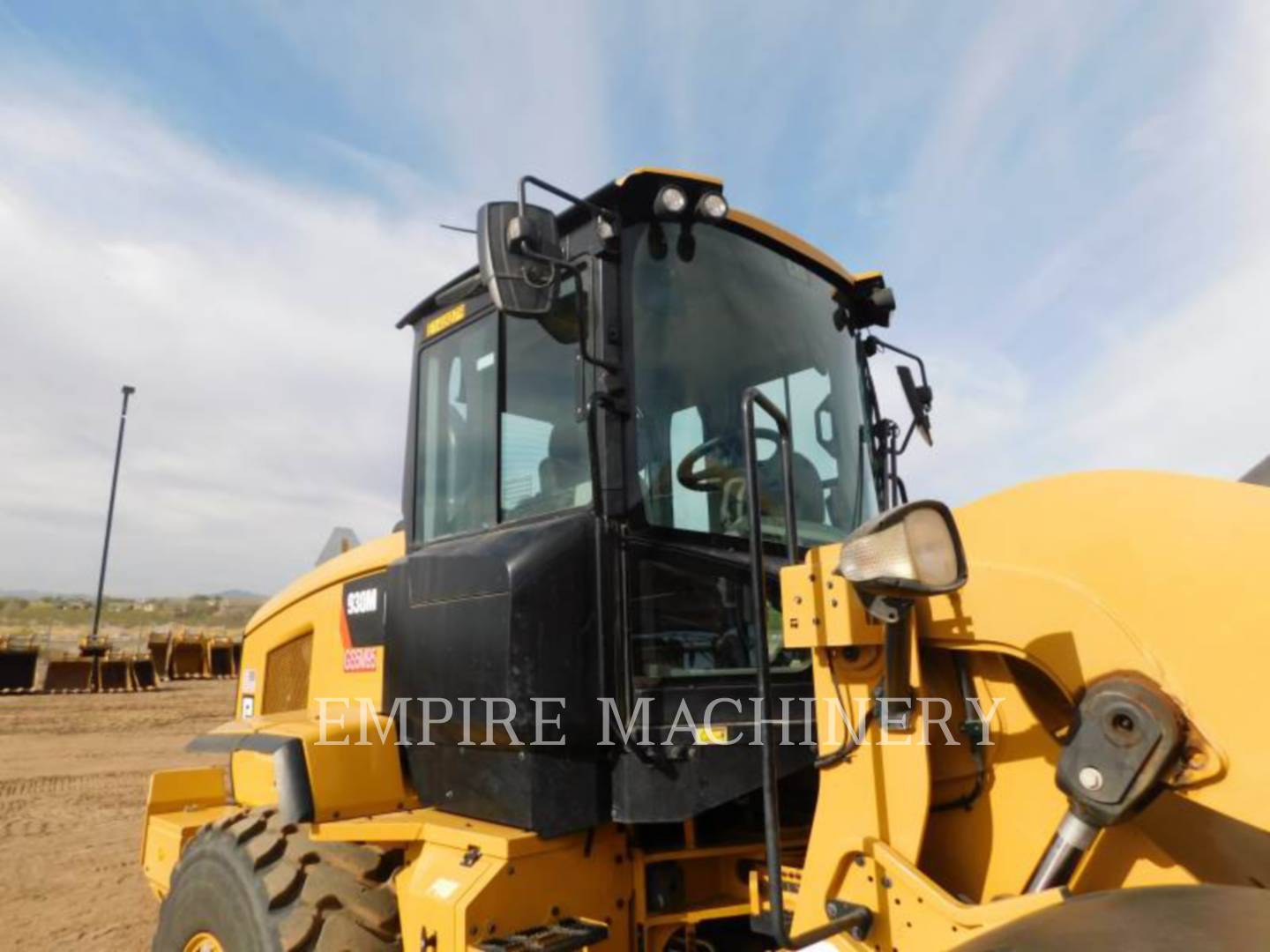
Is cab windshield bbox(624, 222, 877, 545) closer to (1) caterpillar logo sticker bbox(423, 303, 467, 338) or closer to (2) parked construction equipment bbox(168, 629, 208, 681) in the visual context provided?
(1) caterpillar logo sticker bbox(423, 303, 467, 338)

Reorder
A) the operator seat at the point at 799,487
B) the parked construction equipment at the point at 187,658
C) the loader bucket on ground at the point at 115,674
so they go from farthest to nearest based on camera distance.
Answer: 1. the parked construction equipment at the point at 187,658
2. the loader bucket on ground at the point at 115,674
3. the operator seat at the point at 799,487

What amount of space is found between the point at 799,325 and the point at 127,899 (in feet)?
19.3

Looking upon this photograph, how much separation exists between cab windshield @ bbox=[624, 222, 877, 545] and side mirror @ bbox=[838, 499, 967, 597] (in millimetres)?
912

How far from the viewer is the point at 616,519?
2545 millimetres

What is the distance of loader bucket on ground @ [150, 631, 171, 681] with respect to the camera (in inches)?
843

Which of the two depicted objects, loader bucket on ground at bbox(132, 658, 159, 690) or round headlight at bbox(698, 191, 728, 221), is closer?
round headlight at bbox(698, 191, 728, 221)

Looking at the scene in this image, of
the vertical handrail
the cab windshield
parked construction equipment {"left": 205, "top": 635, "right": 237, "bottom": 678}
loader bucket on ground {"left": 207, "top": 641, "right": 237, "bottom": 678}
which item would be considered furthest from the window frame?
loader bucket on ground {"left": 207, "top": 641, "right": 237, "bottom": 678}

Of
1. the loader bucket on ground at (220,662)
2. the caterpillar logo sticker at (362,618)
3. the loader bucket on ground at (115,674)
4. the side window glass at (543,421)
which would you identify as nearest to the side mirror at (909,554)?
the side window glass at (543,421)

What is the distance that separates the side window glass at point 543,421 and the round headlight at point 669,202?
37 cm

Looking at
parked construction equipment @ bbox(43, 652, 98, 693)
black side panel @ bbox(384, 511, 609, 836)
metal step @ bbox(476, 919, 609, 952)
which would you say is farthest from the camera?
parked construction equipment @ bbox(43, 652, 98, 693)

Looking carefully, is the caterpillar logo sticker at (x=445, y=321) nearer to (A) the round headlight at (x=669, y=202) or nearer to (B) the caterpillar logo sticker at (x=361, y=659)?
(A) the round headlight at (x=669, y=202)

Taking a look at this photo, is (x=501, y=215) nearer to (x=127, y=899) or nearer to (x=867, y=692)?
(x=867, y=692)

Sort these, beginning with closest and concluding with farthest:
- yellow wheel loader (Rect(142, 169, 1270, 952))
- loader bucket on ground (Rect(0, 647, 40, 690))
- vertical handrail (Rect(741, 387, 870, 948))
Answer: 1. yellow wheel loader (Rect(142, 169, 1270, 952))
2. vertical handrail (Rect(741, 387, 870, 948))
3. loader bucket on ground (Rect(0, 647, 40, 690))

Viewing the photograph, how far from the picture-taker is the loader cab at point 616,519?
97.4 inches
